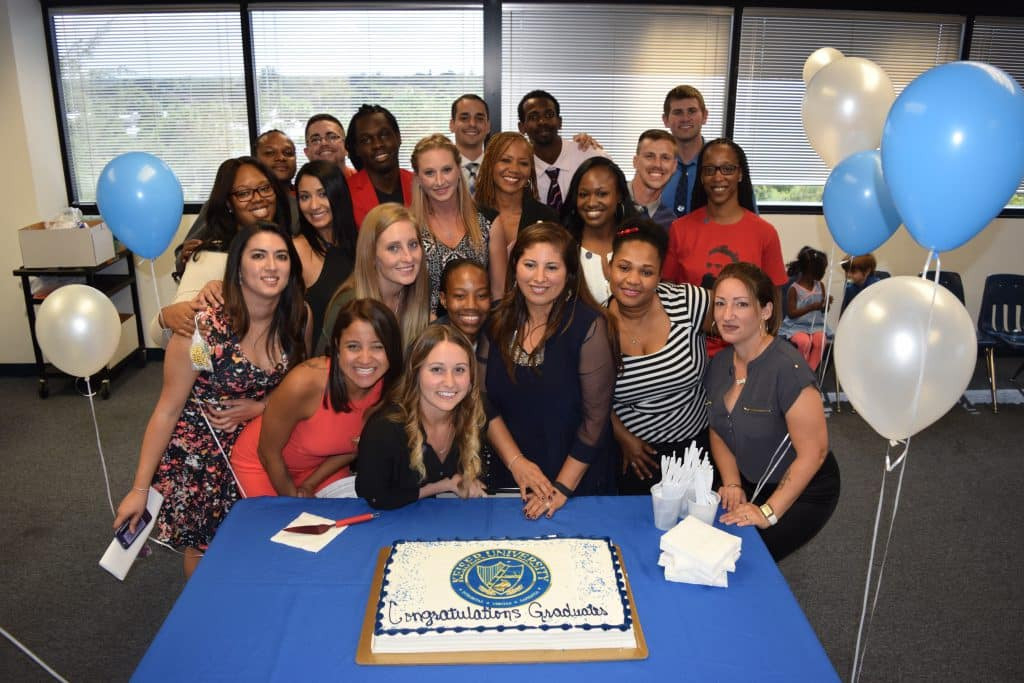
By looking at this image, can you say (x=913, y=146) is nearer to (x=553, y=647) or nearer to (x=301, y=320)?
(x=553, y=647)

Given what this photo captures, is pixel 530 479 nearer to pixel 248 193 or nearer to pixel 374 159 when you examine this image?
pixel 248 193

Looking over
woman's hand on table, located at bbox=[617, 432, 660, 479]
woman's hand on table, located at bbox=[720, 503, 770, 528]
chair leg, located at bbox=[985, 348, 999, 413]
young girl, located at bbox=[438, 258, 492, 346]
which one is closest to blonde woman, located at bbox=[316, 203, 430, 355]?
young girl, located at bbox=[438, 258, 492, 346]

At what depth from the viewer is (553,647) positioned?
1.48m

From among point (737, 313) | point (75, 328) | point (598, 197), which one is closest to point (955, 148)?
point (737, 313)

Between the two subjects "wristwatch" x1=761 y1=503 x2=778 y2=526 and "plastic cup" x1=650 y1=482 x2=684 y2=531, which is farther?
"wristwatch" x1=761 y1=503 x2=778 y2=526

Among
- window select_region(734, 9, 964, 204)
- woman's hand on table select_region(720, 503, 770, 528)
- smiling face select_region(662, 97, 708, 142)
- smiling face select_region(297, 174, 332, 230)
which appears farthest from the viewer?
window select_region(734, 9, 964, 204)

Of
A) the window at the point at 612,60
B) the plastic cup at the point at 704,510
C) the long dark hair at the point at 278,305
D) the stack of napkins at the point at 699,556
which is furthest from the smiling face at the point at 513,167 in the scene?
the window at the point at 612,60

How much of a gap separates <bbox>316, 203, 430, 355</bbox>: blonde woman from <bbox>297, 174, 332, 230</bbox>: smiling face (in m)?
0.47

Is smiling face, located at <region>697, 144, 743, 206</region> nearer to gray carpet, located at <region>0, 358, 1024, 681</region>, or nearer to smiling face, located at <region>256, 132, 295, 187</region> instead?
gray carpet, located at <region>0, 358, 1024, 681</region>

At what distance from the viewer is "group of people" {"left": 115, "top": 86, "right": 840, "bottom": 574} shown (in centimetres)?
217

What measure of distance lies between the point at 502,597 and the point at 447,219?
1720mm

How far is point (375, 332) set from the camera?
2.18m

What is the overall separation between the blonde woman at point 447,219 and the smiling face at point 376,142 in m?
0.59

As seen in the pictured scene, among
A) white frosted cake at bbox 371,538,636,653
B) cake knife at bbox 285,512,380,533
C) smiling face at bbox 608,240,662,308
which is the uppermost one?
smiling face at bbox 608,240,662,308
